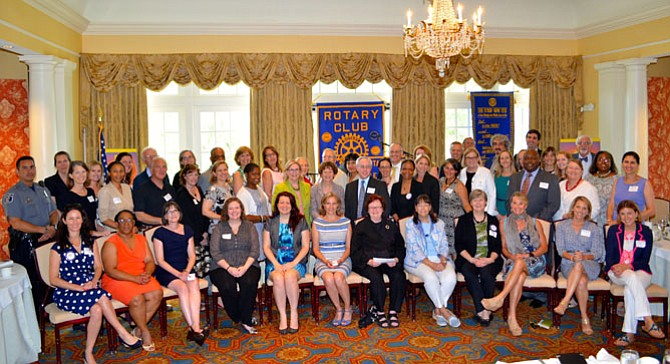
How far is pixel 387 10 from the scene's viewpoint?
885cm

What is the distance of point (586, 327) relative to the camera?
15.9 ft

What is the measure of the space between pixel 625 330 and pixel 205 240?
3.84m

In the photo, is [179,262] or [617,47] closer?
[179,262]

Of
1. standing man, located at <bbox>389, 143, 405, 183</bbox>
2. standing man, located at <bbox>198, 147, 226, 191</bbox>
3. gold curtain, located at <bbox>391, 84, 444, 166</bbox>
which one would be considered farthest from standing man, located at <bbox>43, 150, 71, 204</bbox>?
gold curtain, located at <bbox>391, 84, 444, 166</bbox>

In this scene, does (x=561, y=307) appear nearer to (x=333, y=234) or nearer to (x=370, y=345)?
(x=370, y=345)

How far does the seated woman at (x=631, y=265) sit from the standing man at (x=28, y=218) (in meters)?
5.02

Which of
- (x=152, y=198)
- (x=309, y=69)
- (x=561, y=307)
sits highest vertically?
(x=309, y=69)

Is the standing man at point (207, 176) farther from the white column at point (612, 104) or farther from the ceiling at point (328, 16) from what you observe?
the white column at point (612, 104)

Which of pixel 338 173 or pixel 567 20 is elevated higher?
pixel 567 20

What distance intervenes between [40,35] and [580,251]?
646 cm

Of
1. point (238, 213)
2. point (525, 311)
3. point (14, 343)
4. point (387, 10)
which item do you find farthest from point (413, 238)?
point (387, 10)

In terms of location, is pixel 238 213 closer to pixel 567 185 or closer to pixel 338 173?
pixel 338 173

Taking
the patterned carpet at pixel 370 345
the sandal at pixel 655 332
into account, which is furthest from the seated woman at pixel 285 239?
the sandal at pixel 655 332

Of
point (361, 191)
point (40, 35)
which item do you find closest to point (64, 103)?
point (40, 35)
